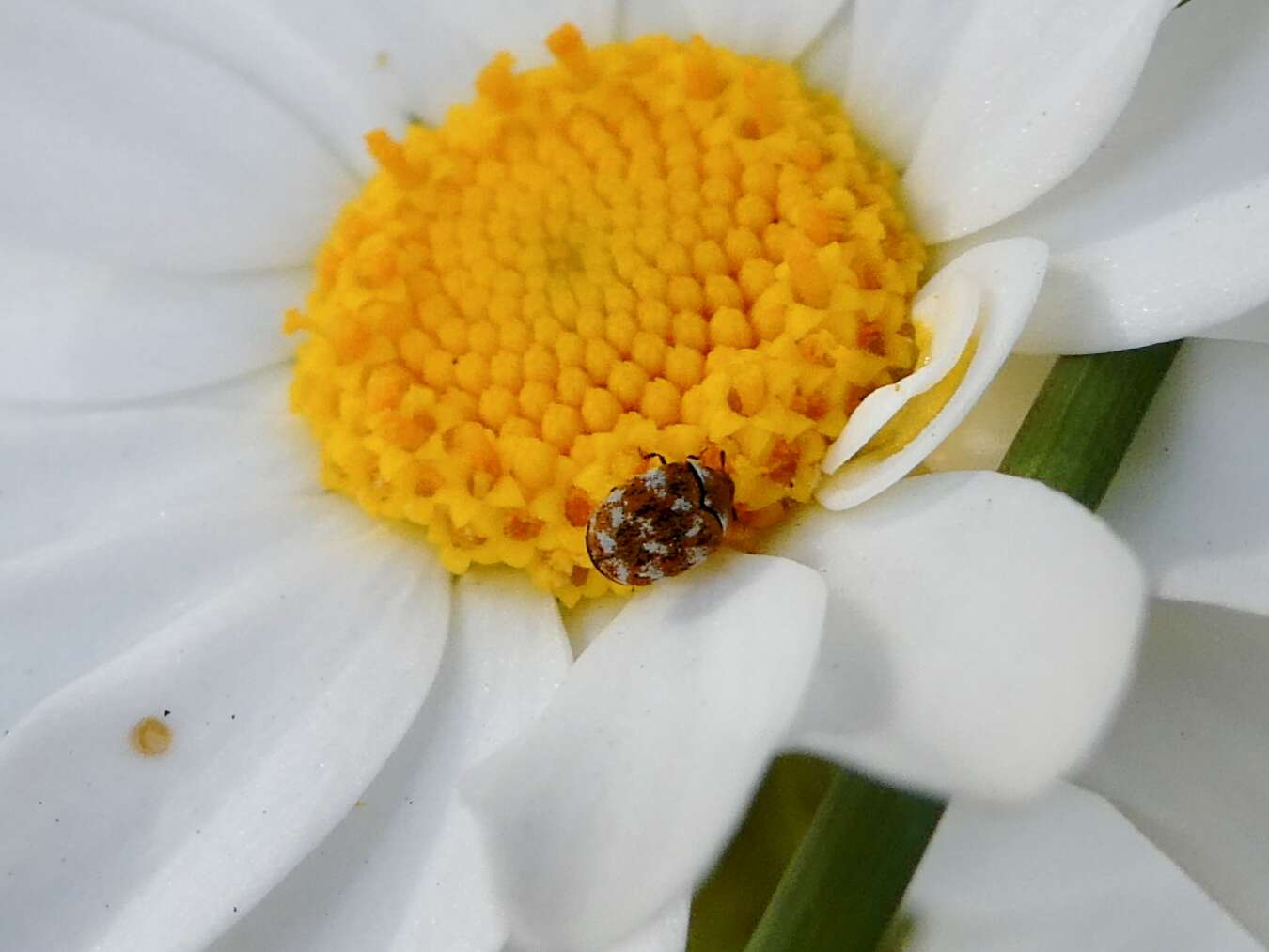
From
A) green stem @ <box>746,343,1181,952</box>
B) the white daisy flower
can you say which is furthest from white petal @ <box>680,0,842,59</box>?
green stem @ <box>746,343,1181,952</box>

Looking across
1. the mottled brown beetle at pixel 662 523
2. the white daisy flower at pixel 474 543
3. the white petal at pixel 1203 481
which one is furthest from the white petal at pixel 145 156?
the white petal at pixel 1203 481

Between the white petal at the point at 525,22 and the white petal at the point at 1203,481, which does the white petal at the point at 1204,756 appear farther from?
the white petal at the point at 525,22

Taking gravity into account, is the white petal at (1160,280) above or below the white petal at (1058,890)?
above

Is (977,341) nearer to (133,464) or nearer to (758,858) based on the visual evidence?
(758,858)

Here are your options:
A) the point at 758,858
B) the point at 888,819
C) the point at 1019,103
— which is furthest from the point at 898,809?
the point at 1019,103

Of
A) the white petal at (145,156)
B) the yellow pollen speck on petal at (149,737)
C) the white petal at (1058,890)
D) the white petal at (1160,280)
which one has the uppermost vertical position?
the white petal at (145,156)

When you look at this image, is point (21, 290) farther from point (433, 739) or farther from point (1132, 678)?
point (1132, 678)
